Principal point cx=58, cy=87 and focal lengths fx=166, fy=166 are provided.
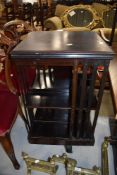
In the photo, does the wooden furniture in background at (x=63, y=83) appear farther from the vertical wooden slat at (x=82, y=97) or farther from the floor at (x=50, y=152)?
the floor at (x=50, y=152)

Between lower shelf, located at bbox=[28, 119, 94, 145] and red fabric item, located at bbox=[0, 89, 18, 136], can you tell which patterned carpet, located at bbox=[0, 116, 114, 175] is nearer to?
lower shelf, located at bbox=[28, 119, 94, 145]

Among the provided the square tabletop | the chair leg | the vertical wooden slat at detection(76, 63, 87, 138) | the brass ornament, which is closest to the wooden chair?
the chair leg

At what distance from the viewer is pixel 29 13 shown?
12.8 feet

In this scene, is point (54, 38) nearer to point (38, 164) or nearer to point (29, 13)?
point (38, 164)

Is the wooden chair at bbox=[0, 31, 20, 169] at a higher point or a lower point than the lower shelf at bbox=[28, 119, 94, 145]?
higher

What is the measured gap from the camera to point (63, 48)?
0.78 metres

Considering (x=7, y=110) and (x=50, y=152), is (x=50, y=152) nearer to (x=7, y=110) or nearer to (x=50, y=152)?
(x=50, y=152)

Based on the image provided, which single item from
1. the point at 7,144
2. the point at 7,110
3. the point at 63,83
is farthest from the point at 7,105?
the point at 63,83

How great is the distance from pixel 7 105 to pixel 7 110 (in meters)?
0.04

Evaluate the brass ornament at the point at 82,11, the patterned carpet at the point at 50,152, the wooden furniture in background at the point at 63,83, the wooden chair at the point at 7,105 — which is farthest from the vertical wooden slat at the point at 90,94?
the brass ornament at the point at 82,11

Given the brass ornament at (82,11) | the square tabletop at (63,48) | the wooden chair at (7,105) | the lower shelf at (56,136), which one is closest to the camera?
the square tabletop at (63,48)

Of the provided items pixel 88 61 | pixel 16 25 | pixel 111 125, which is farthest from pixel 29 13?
pixel 88 61

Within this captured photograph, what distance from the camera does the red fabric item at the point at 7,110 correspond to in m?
0.98

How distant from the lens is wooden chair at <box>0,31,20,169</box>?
94cm
